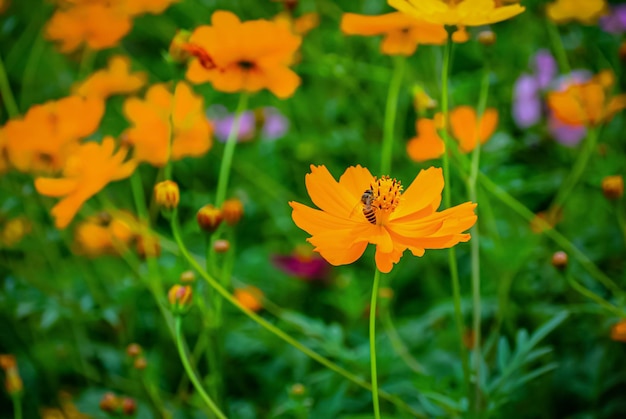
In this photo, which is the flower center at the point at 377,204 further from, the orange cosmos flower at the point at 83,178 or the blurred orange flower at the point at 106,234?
the blurred orange flower at the point at 106,234

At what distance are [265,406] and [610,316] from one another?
472mm

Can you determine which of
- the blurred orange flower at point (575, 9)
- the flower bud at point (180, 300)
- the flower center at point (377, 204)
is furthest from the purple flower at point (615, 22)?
the flower bud at point (180, 300)

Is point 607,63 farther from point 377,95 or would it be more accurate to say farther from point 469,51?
point 377,95

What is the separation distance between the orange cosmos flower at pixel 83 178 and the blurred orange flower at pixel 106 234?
0.38ft

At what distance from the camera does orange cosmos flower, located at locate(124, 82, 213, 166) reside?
2.74ft

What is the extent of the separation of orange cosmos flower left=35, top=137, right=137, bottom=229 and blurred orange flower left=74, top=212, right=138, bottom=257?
0.38 ft

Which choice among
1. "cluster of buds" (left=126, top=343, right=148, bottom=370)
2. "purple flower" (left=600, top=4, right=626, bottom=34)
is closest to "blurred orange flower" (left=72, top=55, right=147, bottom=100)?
"cluster of buds" (left=126, top=343, right=148, bottom=370)

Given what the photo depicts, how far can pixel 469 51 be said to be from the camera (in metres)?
1.27

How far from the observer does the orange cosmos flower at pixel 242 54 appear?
0.68 meters

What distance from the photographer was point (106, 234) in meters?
1.01

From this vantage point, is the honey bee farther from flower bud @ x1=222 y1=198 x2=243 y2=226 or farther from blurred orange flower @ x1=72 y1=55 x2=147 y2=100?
blurred orange flower @ x1=72 y1=55 x2=147 y2=100

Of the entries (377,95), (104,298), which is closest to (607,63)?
(377,95)

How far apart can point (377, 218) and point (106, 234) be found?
0.62 metres

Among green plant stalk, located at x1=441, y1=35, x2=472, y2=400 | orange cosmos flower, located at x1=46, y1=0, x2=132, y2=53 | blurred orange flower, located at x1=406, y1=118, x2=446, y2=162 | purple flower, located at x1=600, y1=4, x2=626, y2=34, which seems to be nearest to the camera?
green plant stalk, located at x1=441, y1=35, x2=472, y2=400
